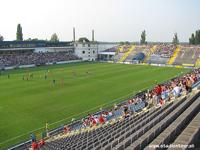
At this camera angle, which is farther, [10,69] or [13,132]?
[10,69]

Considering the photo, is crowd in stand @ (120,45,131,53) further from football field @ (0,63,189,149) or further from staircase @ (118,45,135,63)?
football field @ (0,63,189,149)

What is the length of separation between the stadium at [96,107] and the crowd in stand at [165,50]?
0.35 metres

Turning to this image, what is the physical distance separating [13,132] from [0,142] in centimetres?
191

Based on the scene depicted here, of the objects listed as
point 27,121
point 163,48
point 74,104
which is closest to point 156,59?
point 163,48

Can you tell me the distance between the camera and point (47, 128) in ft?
73.4

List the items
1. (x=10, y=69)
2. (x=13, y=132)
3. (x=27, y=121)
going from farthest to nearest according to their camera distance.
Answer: (x=10, y=69) → (x=27, y=121) → (x=13, y=132)

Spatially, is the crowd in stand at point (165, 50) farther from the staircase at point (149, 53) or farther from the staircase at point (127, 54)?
the staircase at point (127, 54)

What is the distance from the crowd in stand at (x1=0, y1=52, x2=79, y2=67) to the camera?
67438mm

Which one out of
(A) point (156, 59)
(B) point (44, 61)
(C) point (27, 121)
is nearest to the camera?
(C) point (27, 121)

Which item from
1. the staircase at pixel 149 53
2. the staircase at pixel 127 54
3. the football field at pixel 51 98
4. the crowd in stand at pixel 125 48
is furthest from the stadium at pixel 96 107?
the crowd in stand at pixel 125 48

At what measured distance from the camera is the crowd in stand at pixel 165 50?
267ft

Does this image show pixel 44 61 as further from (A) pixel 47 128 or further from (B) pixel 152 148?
(B) pixel 152 148

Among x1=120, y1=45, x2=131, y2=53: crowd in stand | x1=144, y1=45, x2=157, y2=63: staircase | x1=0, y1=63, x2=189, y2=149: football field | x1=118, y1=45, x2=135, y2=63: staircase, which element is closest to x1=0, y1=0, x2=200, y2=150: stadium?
x1=0, y1=63, x2=189, y2=149: football field

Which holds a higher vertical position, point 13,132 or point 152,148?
point 152,148
